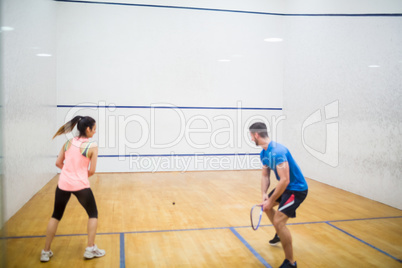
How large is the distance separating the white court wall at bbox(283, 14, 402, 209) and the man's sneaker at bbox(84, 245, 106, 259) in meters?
3.11

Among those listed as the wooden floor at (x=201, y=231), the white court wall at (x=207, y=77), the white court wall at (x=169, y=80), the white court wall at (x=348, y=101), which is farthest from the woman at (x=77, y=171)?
the white court wall at (x=169, y=80)

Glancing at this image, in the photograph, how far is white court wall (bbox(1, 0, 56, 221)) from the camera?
11.0ft

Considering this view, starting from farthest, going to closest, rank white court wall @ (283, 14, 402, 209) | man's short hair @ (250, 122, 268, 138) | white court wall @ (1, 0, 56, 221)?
white court wall @ (283, 14, 402, 209) → white court wall @ (1, 0, 56, 221) → man's short hair @ (250, 122, 268, 138)

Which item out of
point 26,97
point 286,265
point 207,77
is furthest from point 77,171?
point 207,77

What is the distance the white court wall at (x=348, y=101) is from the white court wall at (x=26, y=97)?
3.78 m

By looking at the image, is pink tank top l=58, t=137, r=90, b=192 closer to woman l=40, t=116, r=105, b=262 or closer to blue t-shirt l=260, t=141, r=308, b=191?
woman l=40, t=116, r=105, b=262

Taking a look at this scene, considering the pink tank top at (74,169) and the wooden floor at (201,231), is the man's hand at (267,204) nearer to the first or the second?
the wooden floor at (201,231)

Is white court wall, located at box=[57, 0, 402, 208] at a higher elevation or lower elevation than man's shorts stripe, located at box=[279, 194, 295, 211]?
higher

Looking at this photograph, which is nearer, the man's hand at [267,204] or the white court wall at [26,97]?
the man's hand at [267,204]

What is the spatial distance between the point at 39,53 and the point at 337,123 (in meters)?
4.07

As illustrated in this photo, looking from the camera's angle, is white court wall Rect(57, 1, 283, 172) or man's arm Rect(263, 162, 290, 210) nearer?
man's arm Rect(263, 162, 290, 210)

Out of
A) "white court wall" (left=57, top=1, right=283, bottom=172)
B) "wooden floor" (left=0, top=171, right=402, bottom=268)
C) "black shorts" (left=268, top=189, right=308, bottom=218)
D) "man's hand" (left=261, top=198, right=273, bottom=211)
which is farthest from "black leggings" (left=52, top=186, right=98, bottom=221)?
"white court wall" (left=57, top=1, right=283, bottom=172)

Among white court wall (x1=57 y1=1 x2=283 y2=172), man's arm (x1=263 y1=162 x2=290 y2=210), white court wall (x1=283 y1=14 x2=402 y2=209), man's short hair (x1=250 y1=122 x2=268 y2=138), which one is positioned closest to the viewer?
man's arm (x1=263 y1=162 x2=290 y2=210)

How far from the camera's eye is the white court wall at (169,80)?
234 inches
